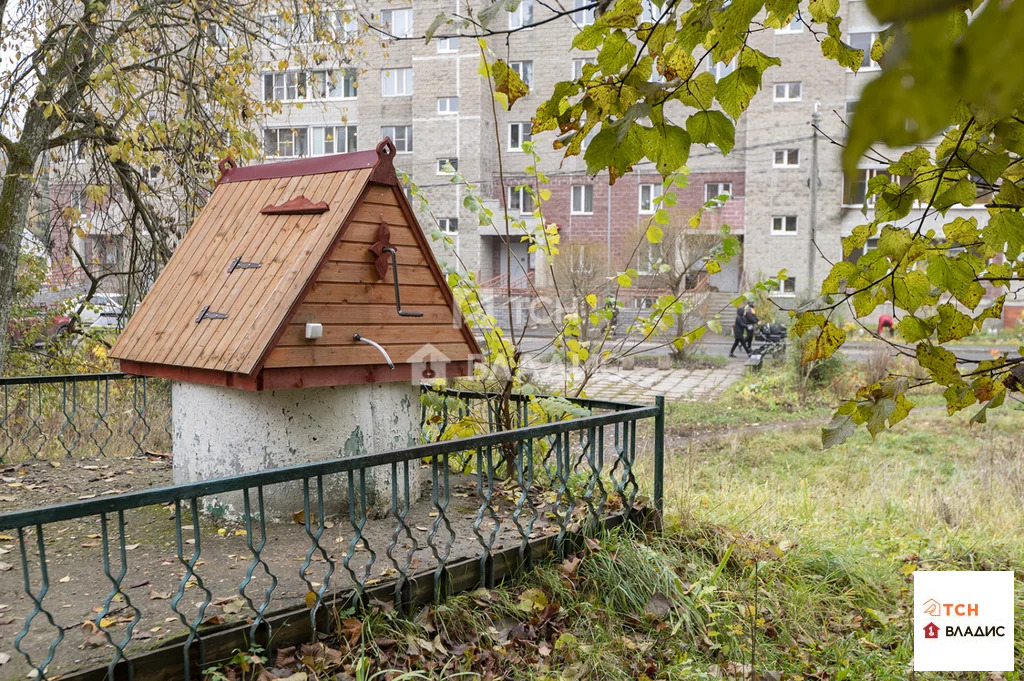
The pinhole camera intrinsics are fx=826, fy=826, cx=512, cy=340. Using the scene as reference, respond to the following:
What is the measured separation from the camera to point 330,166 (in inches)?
196

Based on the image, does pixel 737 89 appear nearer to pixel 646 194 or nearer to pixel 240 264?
pixel 240 264

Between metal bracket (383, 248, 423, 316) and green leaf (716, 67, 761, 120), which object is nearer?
green leaf (716, 67, 761, 120)

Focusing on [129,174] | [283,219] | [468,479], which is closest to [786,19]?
[283,219]

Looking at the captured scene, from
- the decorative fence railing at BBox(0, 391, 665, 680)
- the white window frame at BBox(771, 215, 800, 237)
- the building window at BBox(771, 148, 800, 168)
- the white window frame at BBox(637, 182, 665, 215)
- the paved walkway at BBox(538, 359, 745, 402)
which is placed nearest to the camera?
the decorative fence railing at BBox(0, 391, 665, 680)

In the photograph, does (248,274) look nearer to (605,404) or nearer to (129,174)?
(605,404)

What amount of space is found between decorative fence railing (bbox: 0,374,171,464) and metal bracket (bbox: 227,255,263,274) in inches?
128

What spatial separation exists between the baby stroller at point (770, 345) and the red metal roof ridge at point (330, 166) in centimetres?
1212

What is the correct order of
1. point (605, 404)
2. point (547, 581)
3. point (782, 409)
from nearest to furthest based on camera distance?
point (547, 581), point (605, 404), point (782, 409)

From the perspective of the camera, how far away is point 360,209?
4.70 meters

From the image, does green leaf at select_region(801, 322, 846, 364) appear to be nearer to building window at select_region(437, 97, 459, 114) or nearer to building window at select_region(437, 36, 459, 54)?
building window at select_region(437, 36, 459, 54)

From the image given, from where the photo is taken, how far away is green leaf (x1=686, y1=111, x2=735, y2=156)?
1.82 meters

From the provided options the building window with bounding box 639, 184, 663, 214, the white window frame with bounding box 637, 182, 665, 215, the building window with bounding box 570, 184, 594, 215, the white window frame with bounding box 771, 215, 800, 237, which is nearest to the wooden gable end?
the white window frame with bounding box 637, 182, 665, 215

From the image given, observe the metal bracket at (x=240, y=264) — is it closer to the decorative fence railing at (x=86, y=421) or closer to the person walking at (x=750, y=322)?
the decorative fence railing at (x=86, y=421)

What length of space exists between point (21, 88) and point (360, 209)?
4599 millimetres
